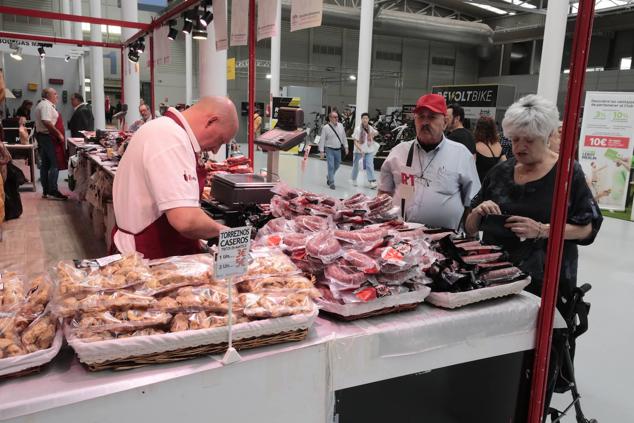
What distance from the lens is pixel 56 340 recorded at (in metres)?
1.28

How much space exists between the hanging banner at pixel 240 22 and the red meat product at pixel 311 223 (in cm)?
238

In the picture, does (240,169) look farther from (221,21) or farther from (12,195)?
(12,195)

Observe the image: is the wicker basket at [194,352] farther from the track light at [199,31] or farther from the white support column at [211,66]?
the white support column at [211,66]

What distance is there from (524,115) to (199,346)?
1831 millimetres

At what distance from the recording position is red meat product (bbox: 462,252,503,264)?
1897mm

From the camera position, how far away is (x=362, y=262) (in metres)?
1.66

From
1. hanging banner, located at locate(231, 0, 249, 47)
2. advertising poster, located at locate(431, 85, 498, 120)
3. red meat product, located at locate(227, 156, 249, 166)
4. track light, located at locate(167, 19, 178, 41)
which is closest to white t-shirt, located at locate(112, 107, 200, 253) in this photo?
red meat product, located at locate(227, 156, 249, 166)

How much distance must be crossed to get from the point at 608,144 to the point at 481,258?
8.31m

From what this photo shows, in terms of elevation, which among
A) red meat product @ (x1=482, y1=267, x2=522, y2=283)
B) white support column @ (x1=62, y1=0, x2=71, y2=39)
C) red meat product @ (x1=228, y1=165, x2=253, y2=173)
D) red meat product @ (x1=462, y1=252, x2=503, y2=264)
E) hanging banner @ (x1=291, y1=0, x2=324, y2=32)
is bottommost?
red meat product @ (x1=482, y1=267, x2=522, y2=283)

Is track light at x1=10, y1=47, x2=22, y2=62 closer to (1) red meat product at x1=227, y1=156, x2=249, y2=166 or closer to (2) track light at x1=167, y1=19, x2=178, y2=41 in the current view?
(2) track light at x1=167, y1=19, x2=178, y2=41

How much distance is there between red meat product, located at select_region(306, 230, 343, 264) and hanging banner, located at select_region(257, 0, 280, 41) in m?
2.26

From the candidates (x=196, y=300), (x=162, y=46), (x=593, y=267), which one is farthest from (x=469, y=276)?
(x=162, y=46)

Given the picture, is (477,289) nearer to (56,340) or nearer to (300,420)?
(300,420)

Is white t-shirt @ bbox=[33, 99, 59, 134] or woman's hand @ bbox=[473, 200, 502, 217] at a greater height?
white t-shirt @ bbox=[33, 99, 59, 134]
